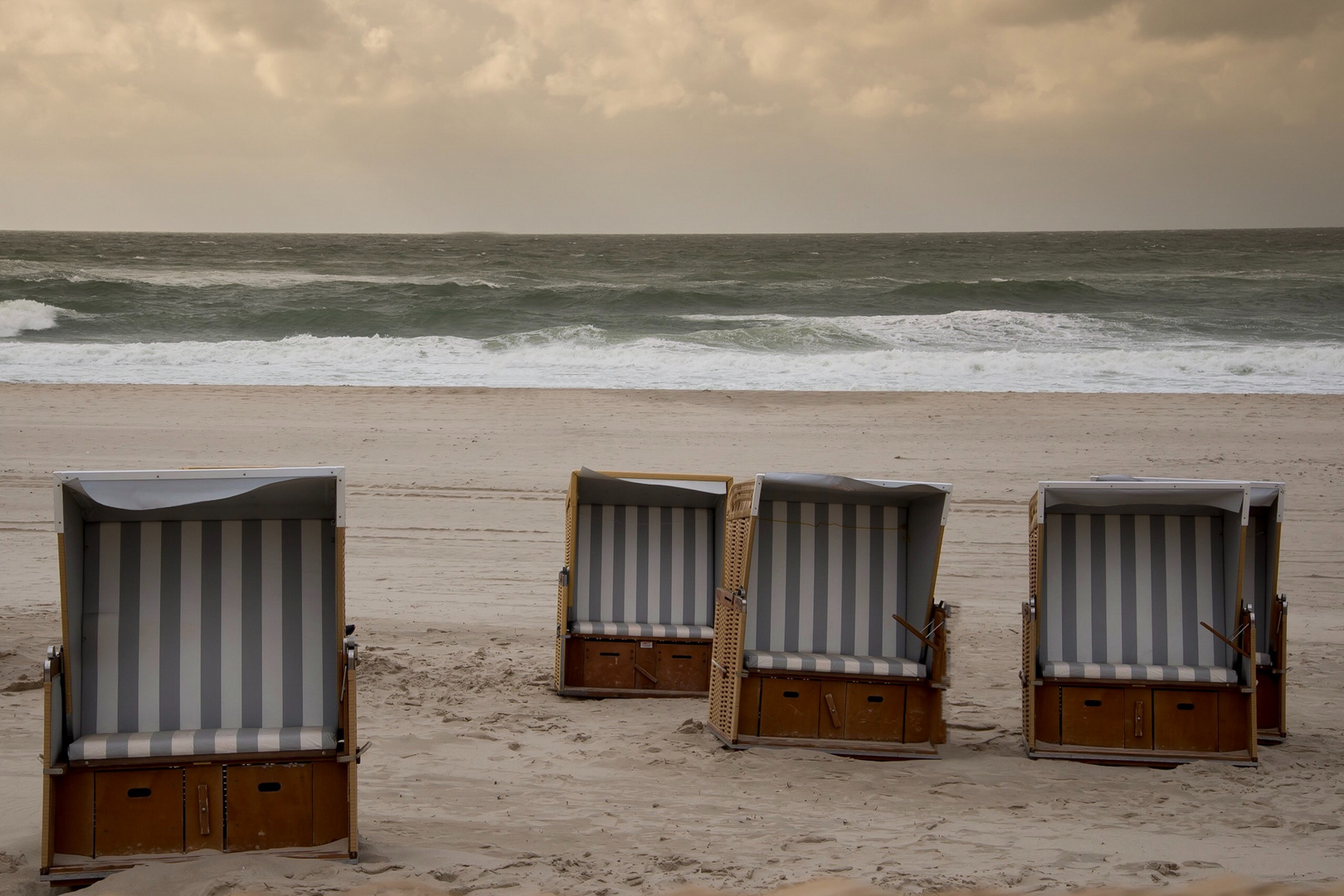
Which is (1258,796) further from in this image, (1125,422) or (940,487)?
(1125,422)

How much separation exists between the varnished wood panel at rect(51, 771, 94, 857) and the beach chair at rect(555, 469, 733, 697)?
2.93m

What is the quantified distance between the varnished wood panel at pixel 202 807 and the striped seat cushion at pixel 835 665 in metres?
2.43

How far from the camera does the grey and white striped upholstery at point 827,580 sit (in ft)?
18.1

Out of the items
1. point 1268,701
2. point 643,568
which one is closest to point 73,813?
point 643,568

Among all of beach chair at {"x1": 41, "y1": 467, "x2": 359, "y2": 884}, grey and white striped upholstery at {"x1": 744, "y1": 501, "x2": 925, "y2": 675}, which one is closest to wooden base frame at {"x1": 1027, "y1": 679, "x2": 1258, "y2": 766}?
grey and white striped upholstery at {"x1": 744, "y1": 501, "x2": 925, "y2": 675}

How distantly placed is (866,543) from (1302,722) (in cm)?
255

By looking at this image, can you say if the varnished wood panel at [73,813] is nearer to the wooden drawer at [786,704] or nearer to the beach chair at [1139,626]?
the wooden drawer at [786,704]

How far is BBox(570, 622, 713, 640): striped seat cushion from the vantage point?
6219 mm

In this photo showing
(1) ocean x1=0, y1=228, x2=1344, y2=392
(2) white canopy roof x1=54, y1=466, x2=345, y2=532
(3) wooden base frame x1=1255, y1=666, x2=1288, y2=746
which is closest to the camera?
(2) white canopy roof x1=54, y1=466, x2=345, y2=532

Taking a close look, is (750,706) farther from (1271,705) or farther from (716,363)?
(716,363)

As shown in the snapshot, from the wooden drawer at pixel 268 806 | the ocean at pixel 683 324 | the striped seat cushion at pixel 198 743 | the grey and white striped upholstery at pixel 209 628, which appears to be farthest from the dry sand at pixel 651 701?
the ocean at pixel 683 324

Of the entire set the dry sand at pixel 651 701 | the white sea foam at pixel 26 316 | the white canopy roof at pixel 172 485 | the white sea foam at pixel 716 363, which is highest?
the white sea foam at pixel 26 316

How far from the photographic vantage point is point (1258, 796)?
462 cm

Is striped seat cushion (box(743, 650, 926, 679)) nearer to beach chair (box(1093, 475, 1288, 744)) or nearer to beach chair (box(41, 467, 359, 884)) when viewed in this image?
beach chair (box(1093, 475, 1288, 744))
